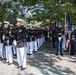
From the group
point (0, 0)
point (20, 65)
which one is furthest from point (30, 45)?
point (0, 0)

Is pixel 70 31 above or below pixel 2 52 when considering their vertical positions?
above

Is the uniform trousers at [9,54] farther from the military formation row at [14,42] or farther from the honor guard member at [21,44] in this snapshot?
the honor guard member at [21,44]

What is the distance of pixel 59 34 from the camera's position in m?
13.9

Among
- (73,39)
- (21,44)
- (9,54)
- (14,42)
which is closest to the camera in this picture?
(21,44)

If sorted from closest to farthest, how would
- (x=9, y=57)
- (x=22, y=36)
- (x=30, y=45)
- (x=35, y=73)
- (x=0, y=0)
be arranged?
(x=35, y=73)
(x=22, y=36)
(x=9, y=57)
(x=30, y=45)
(x=0, y=0)

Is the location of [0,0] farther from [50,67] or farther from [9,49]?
[50,67]

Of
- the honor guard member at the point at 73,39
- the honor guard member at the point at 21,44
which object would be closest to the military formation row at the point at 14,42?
the honor guard member at the point at 21,44

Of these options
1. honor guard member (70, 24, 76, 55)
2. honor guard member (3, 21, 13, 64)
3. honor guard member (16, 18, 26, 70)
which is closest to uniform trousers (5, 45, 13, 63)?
honor guard member (3, 21, 13, 64)

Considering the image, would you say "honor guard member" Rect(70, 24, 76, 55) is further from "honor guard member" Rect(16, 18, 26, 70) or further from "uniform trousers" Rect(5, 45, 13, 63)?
"honor guard member" Rect(16, 18, 26, 70)

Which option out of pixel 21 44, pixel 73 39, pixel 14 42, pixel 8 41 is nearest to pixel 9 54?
pixel 8 41

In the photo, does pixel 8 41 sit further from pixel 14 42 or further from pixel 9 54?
pixel 14 42

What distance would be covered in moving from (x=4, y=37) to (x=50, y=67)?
8.82 feet

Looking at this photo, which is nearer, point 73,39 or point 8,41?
point 8,41

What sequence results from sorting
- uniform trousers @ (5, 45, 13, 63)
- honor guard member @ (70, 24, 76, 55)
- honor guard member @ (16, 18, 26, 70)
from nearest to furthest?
honor guard member @ (16, 18, 26, 70)
uniform trousers @ (5, 45, 13, 63)
honor guard member @ (70, 24, 76, 55)
